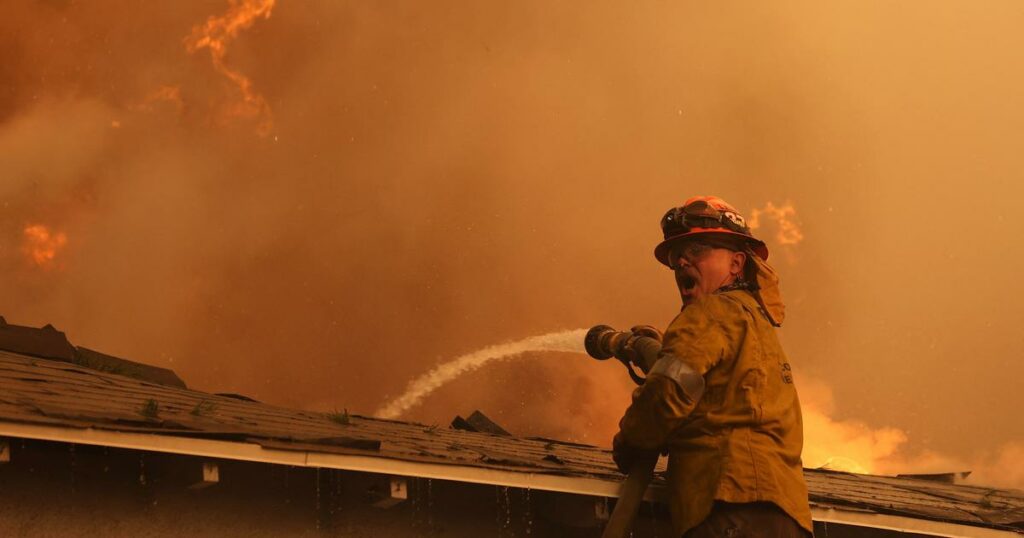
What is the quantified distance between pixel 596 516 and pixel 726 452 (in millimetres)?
1216

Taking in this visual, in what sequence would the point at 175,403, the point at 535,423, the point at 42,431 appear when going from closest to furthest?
the point at 42,431 < the point at 175,403 < the point at 535,423

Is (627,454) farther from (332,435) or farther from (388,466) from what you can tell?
(332,435)

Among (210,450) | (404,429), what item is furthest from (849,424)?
(210,450)

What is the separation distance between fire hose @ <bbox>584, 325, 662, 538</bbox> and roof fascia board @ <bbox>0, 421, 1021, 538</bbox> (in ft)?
0.87

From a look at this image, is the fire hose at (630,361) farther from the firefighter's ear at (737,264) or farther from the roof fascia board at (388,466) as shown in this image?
the firefighter's ear at (737,264)

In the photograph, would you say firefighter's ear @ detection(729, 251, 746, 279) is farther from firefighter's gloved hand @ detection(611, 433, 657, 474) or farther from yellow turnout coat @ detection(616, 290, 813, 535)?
firefighter's gloved hand @ detection(611, 433, 657, 474)

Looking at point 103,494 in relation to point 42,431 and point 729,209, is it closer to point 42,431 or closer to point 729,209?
point 42,431

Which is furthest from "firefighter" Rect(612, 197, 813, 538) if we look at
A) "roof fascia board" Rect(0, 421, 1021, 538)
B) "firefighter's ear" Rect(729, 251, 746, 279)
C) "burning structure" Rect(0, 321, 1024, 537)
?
"burning structure" Rect(0, 321, 1024, 537)

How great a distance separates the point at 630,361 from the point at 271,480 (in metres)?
1.90

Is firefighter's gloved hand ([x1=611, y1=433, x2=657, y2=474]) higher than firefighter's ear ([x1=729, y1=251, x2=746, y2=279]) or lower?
lower

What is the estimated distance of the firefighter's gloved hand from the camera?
15.4 feet

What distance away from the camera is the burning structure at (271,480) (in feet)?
14.7

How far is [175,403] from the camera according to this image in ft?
19.9

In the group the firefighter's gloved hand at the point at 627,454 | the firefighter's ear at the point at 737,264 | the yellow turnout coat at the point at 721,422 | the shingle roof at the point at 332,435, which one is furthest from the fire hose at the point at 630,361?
the firefighter's ear at the point at 737,264
